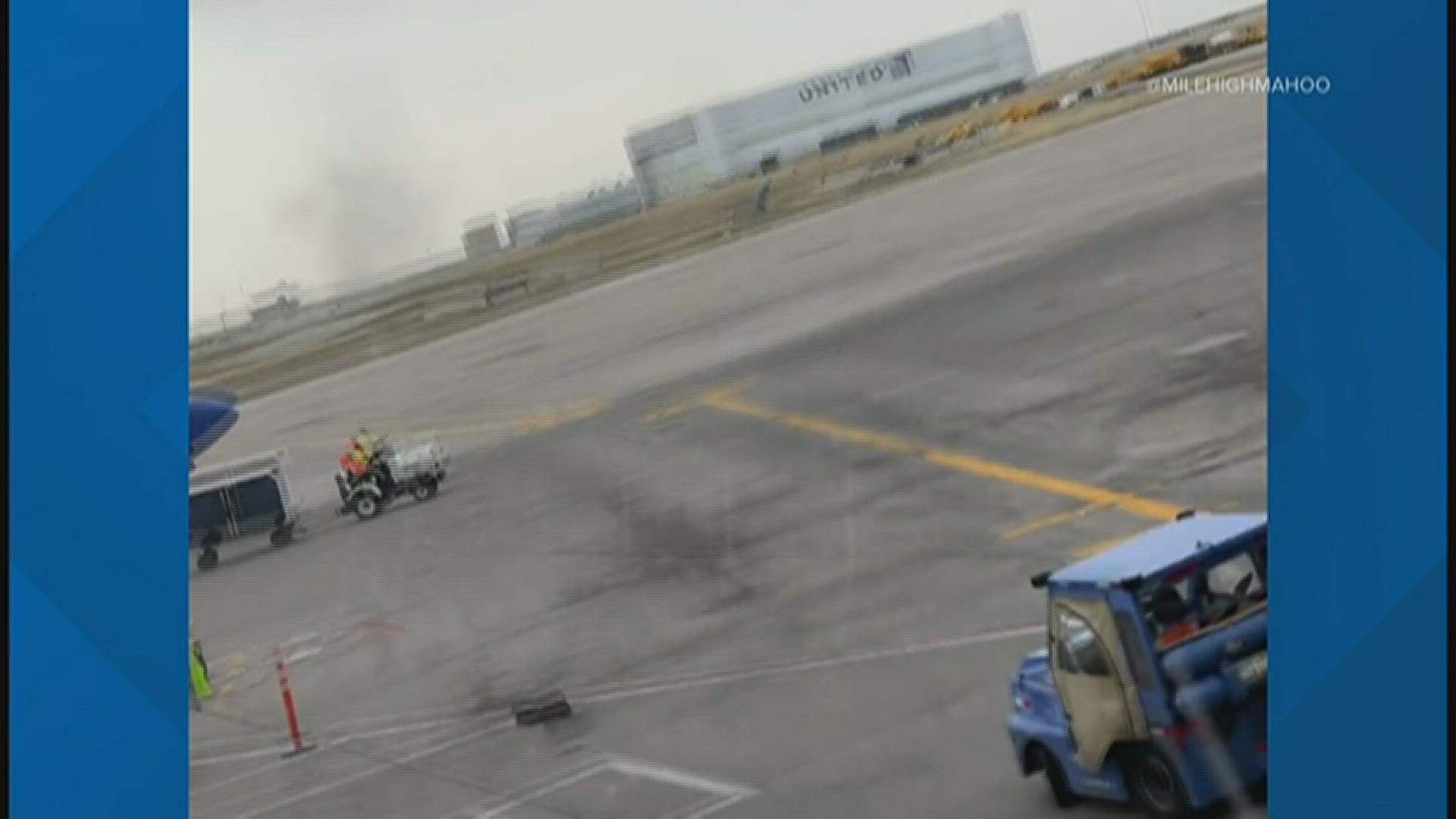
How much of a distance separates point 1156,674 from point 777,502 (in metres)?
0.60

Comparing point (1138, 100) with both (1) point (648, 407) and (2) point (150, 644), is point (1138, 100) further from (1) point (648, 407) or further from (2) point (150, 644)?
(2) point (150, 644)

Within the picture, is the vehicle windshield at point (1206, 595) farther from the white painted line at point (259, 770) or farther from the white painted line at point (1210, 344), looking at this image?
the white painted line at point (259, 770)

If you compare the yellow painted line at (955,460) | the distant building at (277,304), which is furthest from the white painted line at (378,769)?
the distant building at (277,304)

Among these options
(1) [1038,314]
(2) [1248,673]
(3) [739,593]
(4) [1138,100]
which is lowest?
(2) [1248,673]

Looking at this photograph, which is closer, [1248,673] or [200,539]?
[1248,673]

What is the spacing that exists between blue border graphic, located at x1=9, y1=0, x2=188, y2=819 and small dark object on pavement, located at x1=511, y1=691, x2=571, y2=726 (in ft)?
1.81

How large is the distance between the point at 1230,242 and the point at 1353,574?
0.51 metres

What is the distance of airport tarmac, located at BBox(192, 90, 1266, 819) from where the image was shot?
2635 millimetres

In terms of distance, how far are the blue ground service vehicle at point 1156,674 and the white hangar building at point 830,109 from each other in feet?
2.39

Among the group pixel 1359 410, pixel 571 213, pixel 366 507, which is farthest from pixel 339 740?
pixel 1359 410

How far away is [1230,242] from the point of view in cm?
264

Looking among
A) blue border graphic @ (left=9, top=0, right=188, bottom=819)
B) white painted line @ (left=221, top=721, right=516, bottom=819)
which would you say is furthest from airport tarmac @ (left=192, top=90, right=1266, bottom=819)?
blue border graphic @ (left=9, top=0, right=188, bottom=819)

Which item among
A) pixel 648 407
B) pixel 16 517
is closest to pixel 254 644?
pixel 16 517

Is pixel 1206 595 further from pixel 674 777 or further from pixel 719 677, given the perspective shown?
pixel 674 777
